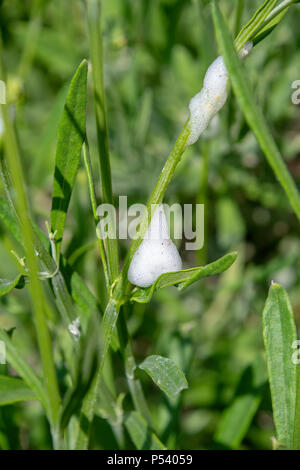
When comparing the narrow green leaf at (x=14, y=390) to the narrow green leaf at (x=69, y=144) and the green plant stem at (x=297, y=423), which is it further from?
the green plant stem at (x=297, y=423)

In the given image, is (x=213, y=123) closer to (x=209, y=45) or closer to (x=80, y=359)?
(x=209, y=45)

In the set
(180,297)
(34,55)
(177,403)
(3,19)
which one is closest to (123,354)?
(177,403)

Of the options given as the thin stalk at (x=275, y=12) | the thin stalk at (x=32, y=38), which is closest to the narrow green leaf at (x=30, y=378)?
the thin stalk at (x=275, y=12)

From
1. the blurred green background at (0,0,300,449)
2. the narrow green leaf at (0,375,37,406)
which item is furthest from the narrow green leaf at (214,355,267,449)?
the narrow green leaf at (0,375,37,406)

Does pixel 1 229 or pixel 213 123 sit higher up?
pixel 213 123

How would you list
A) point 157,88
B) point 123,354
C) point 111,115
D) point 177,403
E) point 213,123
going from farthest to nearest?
point 157,88
point 111,115
point 213,123
point 177,403
point 123,354

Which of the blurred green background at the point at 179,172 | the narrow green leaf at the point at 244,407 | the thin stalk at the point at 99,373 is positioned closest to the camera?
the thin stalk at the point at 99,373

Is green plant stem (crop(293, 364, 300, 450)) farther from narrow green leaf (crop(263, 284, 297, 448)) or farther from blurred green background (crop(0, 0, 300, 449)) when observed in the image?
blurred green background (crop(0, 0, 300, 449))
